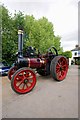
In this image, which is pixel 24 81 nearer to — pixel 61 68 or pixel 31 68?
pixel 31 68

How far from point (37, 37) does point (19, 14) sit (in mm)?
4197

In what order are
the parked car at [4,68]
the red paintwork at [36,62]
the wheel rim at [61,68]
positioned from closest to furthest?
the red paintwork at [36,62]
the wheel rim at [61,68]
the parked car at [4,68]

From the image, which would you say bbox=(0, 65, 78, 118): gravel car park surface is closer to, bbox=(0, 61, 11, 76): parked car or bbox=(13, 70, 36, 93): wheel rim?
bbox=(13, 70, 36, 93): wheel rim

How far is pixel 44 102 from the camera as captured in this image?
4.36 meters

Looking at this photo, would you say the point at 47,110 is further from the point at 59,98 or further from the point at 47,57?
the point at 47,57

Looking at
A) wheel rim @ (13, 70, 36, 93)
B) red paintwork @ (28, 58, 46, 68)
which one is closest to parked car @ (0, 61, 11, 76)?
red paintwork @ (28, 58, 46, 68)

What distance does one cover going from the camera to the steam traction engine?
5207 mm

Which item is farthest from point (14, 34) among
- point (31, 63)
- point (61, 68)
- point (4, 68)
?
point (31, 63)

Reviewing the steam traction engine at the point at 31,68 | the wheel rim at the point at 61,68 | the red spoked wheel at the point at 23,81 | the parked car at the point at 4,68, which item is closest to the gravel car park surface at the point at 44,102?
the red spoked wheel at the point at 23,81

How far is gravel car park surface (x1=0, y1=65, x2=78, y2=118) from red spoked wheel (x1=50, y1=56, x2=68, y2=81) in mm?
543

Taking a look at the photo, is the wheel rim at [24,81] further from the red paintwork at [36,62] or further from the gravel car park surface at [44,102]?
the red paintwork at [36,62]

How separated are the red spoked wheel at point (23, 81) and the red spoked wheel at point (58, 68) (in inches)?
42.4

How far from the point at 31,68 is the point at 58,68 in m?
1.14

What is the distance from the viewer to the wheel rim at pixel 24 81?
202 inches
